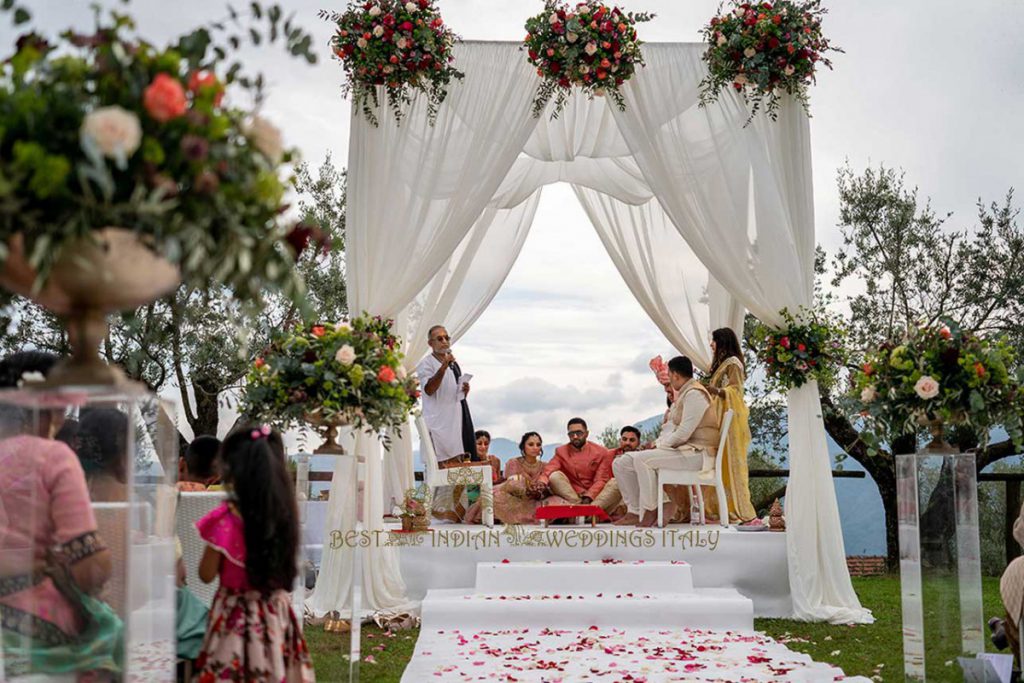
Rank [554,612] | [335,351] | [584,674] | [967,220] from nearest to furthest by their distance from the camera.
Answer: [335,351] < [584,674] < [554,612] < [967,220]

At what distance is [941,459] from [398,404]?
9.18ft

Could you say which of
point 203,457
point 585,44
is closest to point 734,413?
point 585,44

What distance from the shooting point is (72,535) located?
2992 millimetres

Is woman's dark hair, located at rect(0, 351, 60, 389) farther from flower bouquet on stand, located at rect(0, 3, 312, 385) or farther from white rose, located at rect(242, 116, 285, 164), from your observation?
white rose, located at rect(242, 116, 285, 164)

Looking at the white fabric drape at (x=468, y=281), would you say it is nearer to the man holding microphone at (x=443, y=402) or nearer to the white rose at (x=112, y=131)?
the man holding microphone at (x=443, y=402)

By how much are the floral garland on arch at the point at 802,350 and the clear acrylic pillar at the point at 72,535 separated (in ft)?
18.8

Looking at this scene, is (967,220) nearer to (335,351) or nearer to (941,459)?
(941,459)

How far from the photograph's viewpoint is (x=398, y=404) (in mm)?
5832

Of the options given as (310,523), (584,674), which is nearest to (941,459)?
(584,674)

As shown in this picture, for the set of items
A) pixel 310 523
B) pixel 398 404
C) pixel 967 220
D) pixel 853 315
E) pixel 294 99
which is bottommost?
pixel 310 523

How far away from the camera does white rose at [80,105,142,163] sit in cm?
248

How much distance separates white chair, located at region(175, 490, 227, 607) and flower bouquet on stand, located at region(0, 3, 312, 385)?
8.16ft

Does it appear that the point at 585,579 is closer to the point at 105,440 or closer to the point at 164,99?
the point at 105,440

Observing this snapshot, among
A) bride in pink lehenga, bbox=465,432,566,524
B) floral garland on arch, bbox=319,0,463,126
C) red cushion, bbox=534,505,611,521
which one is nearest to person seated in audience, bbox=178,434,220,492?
floral garland on arch, bbox=319,0,463,126
